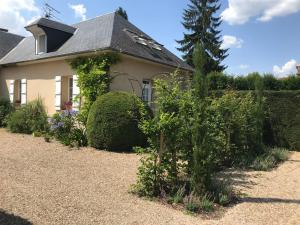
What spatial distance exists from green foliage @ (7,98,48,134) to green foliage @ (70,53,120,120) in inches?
82.6

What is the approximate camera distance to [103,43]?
11945 millimetres

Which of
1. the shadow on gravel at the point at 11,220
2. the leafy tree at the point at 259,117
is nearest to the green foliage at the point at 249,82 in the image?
the leafy tree at the point at 259,117

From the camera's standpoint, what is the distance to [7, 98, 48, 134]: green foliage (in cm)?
1267

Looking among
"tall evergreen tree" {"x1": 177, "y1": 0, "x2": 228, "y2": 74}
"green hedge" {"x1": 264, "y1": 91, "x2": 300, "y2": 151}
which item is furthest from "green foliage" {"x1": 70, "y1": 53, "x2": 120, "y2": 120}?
"tall evergreen tree" {"x1": 177, "y1": 0, "x2": 228, "y2": 74}

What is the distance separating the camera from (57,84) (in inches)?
530

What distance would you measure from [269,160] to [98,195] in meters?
5.33

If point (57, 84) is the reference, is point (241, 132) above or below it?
below

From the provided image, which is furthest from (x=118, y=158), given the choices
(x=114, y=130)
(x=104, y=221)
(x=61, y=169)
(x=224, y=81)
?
(x=224, y=81)

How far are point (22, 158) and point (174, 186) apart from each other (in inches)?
160

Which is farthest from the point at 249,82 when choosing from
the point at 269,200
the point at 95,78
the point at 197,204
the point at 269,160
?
the point at 197,204

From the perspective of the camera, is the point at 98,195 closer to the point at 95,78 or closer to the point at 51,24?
the point at 95,78

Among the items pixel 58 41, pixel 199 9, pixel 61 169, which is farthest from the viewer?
pixel 199 9

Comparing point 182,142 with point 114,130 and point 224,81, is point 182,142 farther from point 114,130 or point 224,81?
point 224,81

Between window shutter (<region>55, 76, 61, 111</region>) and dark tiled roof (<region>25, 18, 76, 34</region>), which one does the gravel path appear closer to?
window shutter (<region>55, 76, 61, 111</region>)
